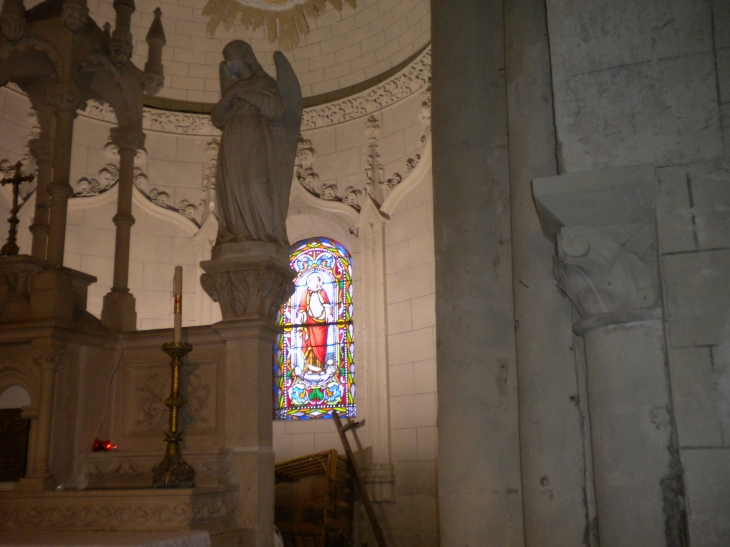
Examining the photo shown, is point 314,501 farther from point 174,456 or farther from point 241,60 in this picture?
point 241,60

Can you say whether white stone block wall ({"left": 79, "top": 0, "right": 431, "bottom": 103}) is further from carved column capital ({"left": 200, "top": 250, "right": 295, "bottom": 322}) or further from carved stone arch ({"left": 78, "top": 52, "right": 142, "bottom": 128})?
carved column capital ({"left": 200, "top": 250, "right": 295, "bottom": 322})

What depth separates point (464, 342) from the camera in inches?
119

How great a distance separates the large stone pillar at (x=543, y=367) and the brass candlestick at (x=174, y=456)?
6.81 ft

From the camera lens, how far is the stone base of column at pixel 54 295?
4.47m

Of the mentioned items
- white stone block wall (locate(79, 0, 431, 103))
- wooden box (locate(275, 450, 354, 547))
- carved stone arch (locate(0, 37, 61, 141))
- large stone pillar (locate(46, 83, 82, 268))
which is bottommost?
wooden box (locate(275, 450, 354, 547))

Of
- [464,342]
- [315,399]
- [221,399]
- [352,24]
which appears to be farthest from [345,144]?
[464,342]

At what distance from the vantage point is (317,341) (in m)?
9.35

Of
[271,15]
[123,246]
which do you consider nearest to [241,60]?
[123,246]

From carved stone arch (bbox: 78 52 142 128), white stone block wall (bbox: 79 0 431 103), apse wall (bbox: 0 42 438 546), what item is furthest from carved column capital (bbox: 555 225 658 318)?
white stone block wall (bbox: 79 0 431 103)

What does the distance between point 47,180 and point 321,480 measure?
397 cm

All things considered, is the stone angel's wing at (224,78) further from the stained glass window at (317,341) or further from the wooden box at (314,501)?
the stained glass window at (317,341)

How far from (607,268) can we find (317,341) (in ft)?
23.9

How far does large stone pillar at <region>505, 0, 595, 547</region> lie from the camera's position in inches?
98.5

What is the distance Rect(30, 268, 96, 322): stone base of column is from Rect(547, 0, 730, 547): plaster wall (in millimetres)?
3319
